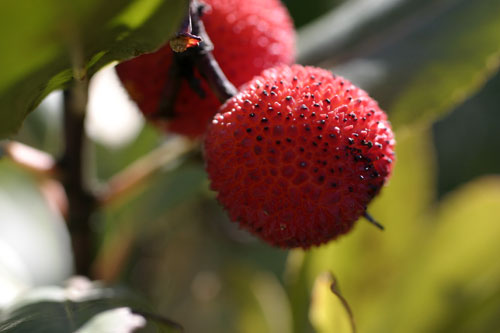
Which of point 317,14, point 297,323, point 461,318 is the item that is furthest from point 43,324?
point 317,14

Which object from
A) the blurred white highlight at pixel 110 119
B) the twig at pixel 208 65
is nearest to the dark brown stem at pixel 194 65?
the twig at pixel 208 65

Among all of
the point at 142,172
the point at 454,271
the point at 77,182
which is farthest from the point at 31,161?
the point at 454,271

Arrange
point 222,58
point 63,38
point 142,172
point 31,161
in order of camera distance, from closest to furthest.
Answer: point 63,38 < point 222,58 < point 31,161 < point 142,172

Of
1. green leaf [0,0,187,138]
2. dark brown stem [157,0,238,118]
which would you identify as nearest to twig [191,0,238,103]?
dark brown stem [157,0,238,118]

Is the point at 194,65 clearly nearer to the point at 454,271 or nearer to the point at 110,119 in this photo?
the point at 454,271

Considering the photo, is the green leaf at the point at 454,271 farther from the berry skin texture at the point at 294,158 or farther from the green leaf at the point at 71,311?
the green leaf at the point at 71,311

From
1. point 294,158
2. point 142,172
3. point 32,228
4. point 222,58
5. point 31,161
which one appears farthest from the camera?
point 32,228
